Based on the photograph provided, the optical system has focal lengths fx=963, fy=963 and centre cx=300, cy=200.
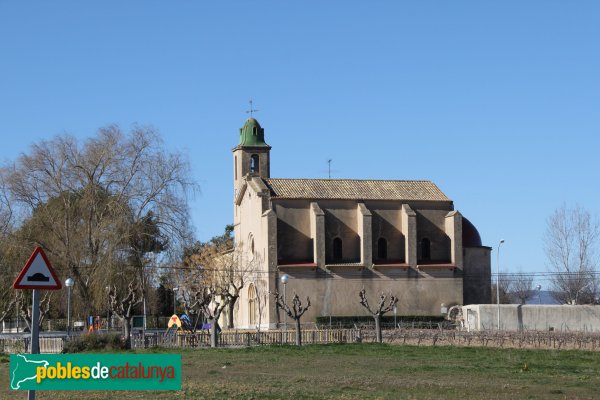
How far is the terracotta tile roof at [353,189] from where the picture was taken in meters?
68.8

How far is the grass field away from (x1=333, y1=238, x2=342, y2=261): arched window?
1197 inches

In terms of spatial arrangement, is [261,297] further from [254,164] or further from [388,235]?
[254,164]

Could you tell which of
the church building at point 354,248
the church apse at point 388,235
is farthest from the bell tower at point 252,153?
the church apse at point 388,235

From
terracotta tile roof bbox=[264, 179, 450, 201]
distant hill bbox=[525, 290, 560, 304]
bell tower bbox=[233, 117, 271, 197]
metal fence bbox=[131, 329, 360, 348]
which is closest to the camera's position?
metal fence bbox=[131, 329, 360, 348]

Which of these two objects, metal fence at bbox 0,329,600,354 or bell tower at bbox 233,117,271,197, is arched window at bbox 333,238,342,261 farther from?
metal fence at bbox 0,329,600,354

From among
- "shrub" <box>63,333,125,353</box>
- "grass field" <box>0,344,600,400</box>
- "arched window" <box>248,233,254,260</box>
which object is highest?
"arched window" <box>248,233,254,260</box>

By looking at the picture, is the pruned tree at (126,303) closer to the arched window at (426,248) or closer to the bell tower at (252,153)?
the arched window at (426,248)

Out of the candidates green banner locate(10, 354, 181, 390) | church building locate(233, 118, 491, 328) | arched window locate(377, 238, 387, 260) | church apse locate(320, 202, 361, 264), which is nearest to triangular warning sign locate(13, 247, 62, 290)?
green banner locate(10, 354, 181, 390)

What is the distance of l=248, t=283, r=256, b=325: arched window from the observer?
2680 inches

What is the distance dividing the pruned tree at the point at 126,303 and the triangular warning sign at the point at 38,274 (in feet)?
87.0

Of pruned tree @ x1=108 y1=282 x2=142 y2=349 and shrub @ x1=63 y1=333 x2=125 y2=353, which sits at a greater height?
pruned tree @ x1=108 y1=282 x2=142 y2=349

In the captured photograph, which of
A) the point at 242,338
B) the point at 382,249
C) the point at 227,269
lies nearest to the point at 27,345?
the point at 242,338

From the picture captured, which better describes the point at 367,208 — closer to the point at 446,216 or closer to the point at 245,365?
the point at 446,216

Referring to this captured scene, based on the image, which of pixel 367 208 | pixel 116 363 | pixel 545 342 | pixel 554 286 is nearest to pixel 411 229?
pixel 367 208
